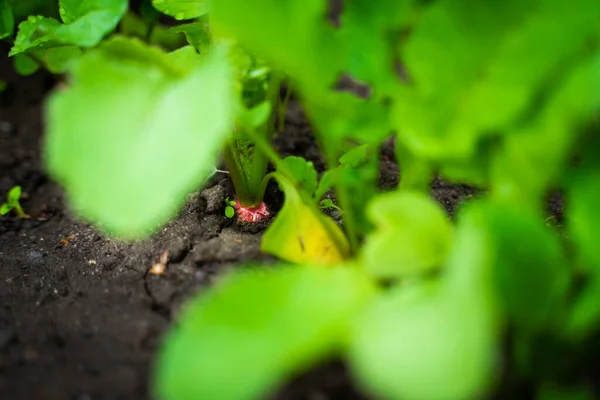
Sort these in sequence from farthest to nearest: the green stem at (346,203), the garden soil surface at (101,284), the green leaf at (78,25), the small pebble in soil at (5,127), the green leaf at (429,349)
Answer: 1. the small pebble in soil at (5,127)
2. the green leaf at (78,25)
3. the green stem at (346,203)
4. the garden soil surface at (101,284)
5. the green leaf at (429,349)

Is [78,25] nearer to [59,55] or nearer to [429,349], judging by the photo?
[59,55]

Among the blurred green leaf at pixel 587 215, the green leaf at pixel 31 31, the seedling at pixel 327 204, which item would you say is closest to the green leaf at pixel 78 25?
the green leaf at pixel 31 31

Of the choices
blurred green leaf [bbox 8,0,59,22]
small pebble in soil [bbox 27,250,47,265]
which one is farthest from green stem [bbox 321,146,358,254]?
blurred green leaf [bbox 8,0,59,22]

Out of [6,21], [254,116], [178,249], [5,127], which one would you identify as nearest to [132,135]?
[254,116]

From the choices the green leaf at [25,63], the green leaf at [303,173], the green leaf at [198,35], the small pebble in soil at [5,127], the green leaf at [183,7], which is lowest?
the small pebble in soil at [5,127]

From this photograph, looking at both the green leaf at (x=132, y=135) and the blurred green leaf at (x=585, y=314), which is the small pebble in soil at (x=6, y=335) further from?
the blurred green leaf at (x=585, y=314)

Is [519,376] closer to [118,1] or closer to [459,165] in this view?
[459,165]

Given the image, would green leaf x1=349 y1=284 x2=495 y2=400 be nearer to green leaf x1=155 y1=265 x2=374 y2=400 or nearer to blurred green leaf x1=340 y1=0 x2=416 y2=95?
green leaf x1=155 y1=265 x2=374 y2=400
